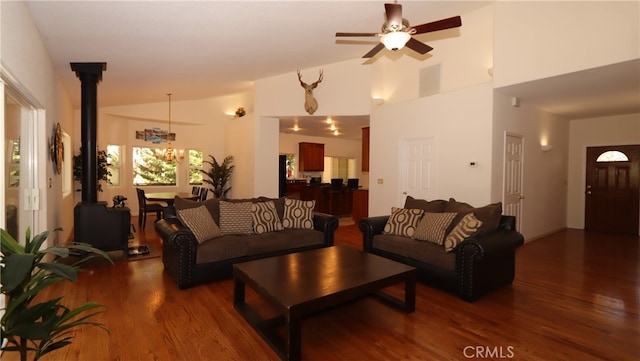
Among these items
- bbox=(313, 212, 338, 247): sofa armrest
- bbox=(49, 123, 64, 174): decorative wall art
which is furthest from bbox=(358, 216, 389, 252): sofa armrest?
bbox=(49, 123, 64, 174): decorative wall art

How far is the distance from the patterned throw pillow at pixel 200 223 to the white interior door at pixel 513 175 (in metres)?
4.37

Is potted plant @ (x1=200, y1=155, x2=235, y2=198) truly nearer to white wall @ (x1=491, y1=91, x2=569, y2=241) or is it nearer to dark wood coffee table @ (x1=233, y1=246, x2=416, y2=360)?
dark wood coffee table @ (x1=233, y1=246, x2=416, y2=360)

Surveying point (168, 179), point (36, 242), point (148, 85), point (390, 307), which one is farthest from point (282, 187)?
point (36, 242)

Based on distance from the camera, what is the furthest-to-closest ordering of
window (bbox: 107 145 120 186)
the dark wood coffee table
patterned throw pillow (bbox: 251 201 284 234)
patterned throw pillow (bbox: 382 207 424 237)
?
window (bbox: 107 145 120 186)
patterned throw pillow (bbox: 251 201 284 234)
patterned throw pillow (bbox: 382 207 424 237)
the dark wood coffee table

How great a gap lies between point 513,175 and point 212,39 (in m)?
5.08

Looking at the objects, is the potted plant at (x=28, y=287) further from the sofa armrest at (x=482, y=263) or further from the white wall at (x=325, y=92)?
the white wall at (x=325, y=92)

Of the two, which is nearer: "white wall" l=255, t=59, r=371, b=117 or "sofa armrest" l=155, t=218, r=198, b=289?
"sofa armrest" l=155, t=218, r=198, b=289

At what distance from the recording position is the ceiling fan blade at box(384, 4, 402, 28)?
2789mm

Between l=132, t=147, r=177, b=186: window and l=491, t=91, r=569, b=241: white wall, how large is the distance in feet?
26.8

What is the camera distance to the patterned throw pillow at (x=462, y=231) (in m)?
3.37

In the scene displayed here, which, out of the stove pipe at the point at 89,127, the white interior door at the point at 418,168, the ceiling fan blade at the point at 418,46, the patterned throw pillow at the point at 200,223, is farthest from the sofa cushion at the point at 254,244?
the ceiling fan blade at the point at 418,46

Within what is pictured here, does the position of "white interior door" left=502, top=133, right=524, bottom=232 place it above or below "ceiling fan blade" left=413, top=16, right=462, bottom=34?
below

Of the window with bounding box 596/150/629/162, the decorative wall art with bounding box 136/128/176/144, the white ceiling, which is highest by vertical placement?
the white ceiling

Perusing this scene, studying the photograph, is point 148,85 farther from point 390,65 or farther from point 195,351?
point 195,351
